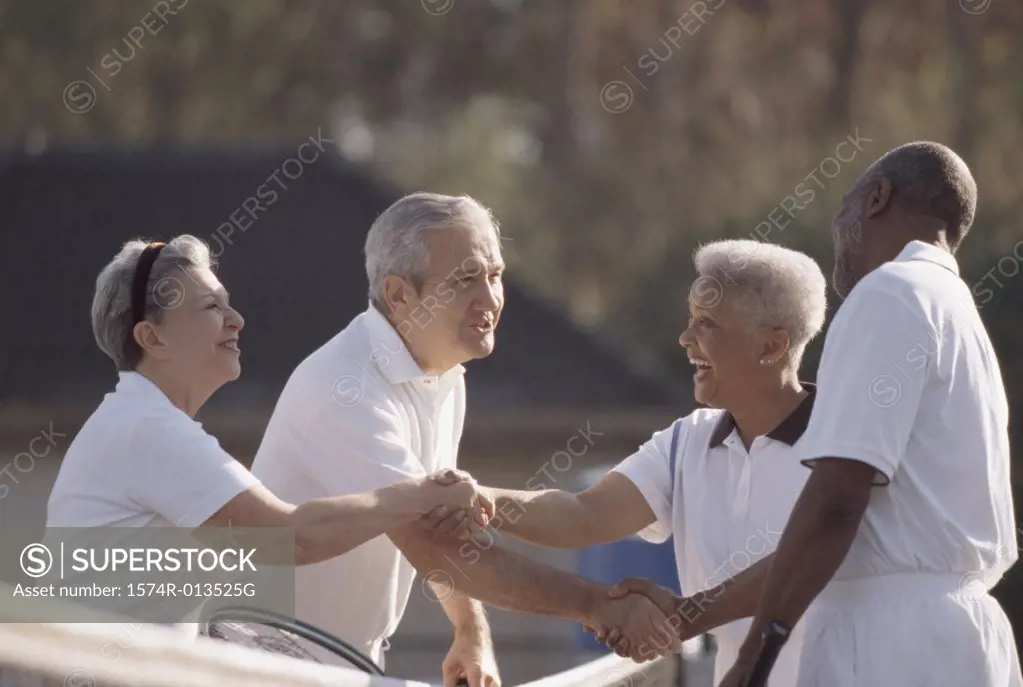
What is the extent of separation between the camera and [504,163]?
124 feet

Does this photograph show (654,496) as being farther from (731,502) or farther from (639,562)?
(639,562)

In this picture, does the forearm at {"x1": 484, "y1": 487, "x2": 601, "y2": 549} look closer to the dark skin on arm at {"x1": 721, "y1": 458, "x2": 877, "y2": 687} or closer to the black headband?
the black headband

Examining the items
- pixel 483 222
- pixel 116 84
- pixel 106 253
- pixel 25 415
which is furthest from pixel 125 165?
pixel 483 222

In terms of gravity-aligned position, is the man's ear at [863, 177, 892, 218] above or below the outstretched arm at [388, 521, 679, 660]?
above

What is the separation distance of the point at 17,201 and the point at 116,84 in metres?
10.2

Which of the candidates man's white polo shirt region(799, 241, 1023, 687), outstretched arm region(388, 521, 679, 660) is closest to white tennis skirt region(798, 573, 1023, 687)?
man's white polo shirt region(799, 241, 1023, 687)

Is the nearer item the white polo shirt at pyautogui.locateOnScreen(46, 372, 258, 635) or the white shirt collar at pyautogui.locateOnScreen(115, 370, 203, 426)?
the white polo shirt at pyautogui.locateOnScreen(46, 372, 258, 635)

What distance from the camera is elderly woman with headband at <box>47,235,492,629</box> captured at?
4.29 m

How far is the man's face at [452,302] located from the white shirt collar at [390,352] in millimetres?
48

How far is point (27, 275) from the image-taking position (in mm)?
20859

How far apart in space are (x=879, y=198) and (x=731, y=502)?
103cm

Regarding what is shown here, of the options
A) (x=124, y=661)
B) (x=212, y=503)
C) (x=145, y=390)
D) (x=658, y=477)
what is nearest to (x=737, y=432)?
(x=658, y=477)

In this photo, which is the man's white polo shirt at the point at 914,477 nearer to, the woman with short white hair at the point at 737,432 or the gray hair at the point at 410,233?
the woman with short white hair at the point at 737,432

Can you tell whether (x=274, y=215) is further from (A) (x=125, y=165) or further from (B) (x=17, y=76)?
(B) (x=17, y=76)
